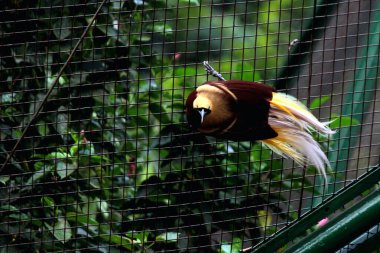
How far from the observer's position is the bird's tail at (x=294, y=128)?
76.8 inches

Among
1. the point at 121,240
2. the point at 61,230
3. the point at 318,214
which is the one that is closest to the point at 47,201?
the point at 61,230

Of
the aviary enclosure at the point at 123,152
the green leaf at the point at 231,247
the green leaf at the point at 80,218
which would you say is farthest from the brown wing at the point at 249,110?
the green leaf at the point at 80,218

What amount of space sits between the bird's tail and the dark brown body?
0.03 m

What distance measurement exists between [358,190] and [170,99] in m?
0.57

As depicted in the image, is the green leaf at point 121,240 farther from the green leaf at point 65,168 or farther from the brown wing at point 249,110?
the brown wing at point 249,110

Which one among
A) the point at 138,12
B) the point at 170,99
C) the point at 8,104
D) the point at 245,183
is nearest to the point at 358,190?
the point at 245,183

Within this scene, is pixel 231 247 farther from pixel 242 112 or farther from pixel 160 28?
pixel 160 28

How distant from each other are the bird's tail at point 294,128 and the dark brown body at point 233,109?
0.03 meters

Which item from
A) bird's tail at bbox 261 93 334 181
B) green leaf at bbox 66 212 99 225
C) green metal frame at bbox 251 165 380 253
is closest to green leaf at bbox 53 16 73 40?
green leaf at bbox 66 212 99 225

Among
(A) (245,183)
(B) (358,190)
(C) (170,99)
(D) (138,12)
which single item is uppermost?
(D) (138,12)

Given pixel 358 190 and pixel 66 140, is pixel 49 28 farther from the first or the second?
pixel 358 190

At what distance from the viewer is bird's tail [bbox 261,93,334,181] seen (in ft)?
6.40

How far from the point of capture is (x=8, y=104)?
7.21ft

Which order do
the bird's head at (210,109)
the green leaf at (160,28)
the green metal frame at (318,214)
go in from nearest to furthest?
1. the bird's head at (210,109)
2. the green metal frame at (318,214)
3. the green leaf at (160,28)
